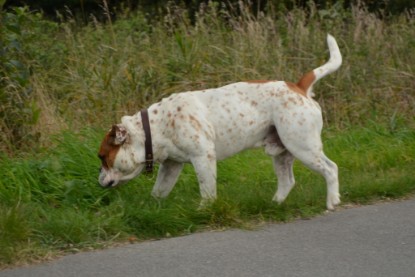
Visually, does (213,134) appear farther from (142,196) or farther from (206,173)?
(142,196)

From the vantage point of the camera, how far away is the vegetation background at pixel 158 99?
6.74 m

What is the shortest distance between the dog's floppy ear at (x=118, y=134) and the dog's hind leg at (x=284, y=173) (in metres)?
1.49

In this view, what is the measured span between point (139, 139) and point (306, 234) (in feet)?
5.70

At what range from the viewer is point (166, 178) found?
7.53 m

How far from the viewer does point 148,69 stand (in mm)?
10680

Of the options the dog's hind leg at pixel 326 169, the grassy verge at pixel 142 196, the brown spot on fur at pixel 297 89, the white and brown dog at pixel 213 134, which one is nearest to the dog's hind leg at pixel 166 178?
the white and brown dog at pixel 213 134

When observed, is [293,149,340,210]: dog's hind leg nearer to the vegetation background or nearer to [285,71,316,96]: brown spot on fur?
the vegetation background

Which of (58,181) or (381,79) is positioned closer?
(58,181)

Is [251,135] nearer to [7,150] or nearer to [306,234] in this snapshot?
[306,234]

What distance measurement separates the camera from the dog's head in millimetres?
7156

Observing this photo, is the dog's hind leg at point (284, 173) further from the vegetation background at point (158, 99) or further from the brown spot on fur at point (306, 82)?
the brown spot on fur at point (306, 82)

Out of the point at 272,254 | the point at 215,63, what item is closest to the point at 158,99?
the point at 215,63

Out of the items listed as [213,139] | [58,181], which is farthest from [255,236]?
[58,181]

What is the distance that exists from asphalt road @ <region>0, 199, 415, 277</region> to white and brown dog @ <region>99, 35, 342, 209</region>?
668mm
